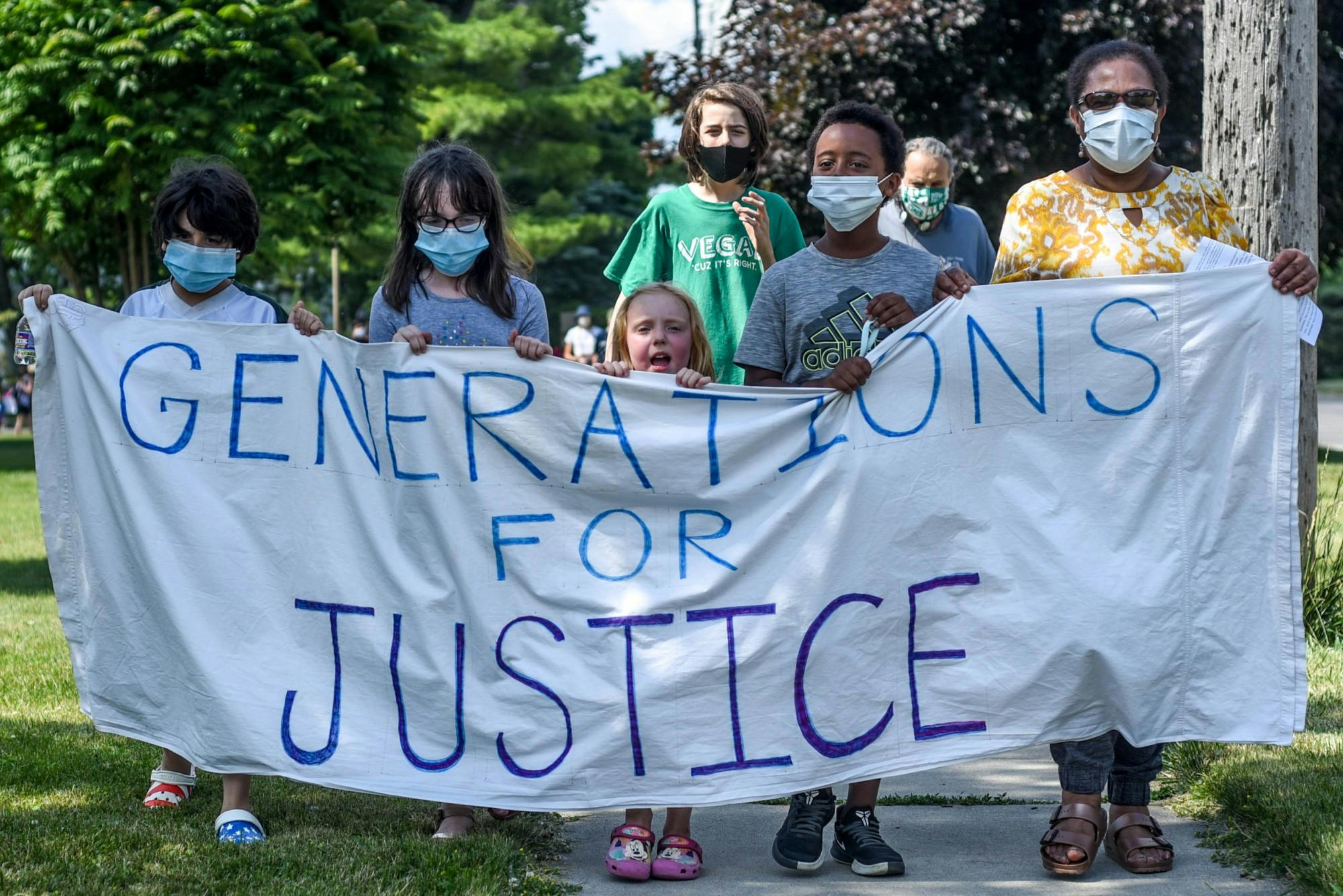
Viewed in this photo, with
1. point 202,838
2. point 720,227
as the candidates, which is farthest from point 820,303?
point 202,838

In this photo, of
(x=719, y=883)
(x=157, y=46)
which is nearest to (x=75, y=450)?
(x=719, y=883)

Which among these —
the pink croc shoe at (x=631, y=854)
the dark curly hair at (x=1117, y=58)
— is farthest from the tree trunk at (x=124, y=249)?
the dark curly hair at (x=1117, y=58)

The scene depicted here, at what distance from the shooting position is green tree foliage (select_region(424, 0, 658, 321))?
3189cm

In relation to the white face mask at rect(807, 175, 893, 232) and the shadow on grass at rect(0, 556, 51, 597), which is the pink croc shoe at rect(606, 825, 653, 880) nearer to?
the white face mask at rect(807, 175, 893, 232)

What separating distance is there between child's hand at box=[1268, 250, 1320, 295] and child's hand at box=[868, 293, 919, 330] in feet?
3.06

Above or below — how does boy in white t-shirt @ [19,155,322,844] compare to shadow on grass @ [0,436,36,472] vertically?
above

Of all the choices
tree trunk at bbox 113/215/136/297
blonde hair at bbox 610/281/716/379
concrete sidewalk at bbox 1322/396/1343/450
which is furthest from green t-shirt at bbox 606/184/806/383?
tree trunk at bbox 113/215/136/297

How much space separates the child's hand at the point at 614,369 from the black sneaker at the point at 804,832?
1196mm

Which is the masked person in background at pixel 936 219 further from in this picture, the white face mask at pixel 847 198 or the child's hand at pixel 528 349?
the child's hand at pixel 528 349

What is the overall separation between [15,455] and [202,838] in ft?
64.6

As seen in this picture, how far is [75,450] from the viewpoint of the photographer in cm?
406

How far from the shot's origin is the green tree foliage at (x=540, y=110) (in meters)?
31.9

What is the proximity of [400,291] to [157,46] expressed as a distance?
31.7ft

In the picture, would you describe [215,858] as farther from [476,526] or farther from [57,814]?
[476,526]
